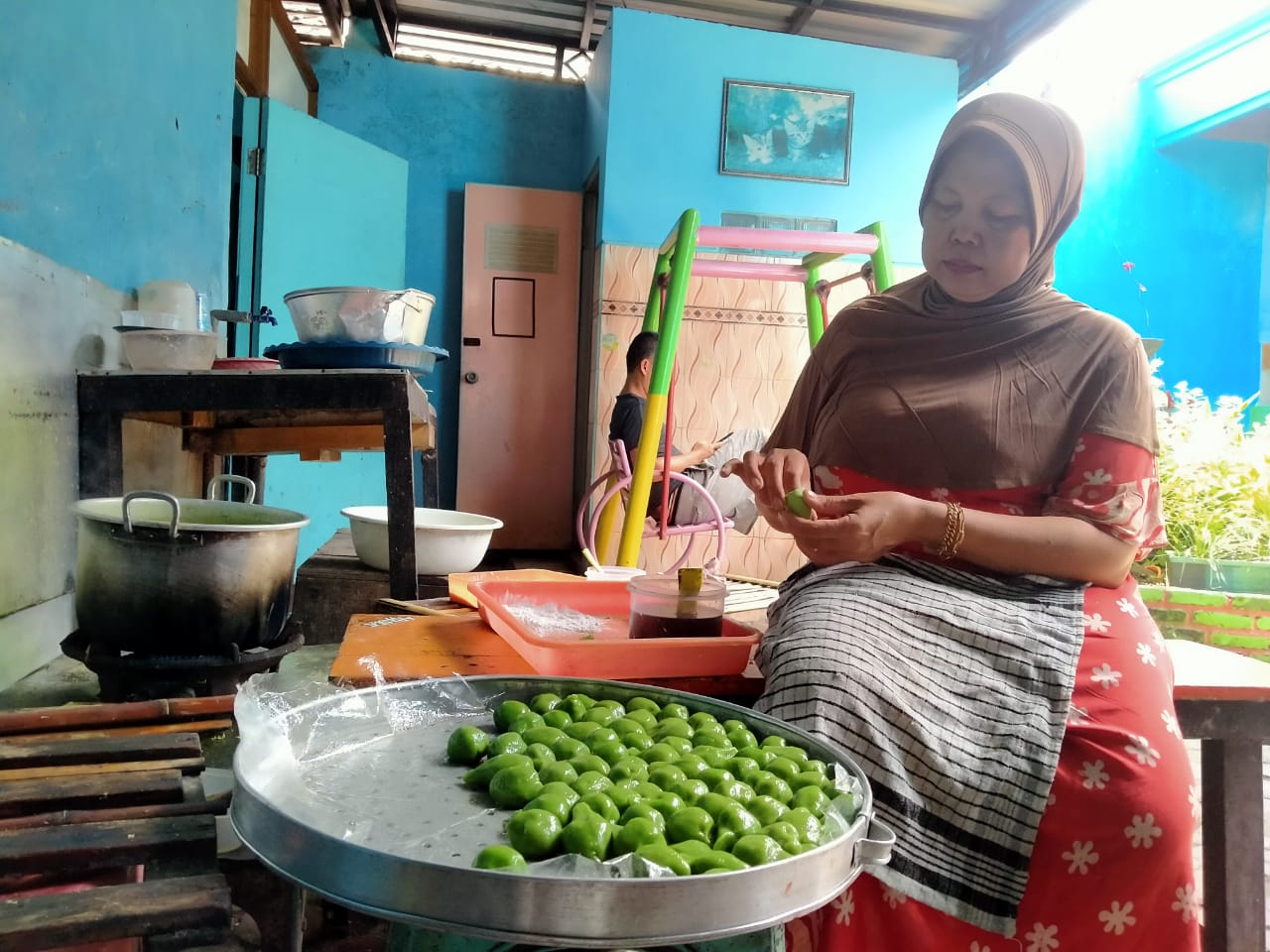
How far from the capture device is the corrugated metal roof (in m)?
5.00

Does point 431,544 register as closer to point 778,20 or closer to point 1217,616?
point 1217,616

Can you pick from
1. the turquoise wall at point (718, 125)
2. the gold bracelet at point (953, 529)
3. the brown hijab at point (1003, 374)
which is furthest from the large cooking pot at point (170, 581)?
the turquoise wall at point (718, 125)

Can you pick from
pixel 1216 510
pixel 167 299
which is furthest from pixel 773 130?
pixel 167 299

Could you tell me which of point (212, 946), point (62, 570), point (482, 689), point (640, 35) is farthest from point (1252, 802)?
point (640, 35)

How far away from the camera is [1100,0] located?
4.56 metres

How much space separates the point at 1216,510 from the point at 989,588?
3.04 metres

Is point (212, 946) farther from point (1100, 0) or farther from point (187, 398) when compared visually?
point (1100, 0)

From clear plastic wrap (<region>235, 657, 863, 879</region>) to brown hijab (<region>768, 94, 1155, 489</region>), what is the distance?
65 cm

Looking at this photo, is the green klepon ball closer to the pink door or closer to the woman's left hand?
the woman's left hand

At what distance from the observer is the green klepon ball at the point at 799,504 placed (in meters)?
1.22

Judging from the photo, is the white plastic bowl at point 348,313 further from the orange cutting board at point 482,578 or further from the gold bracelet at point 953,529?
the gold bracelet at point 953,529

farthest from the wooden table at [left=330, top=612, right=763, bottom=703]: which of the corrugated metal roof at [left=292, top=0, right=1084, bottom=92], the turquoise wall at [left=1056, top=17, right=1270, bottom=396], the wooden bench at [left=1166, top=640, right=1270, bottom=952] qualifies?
the turquoise wall at [left=1056, top=17, right=1270, bottom=396]

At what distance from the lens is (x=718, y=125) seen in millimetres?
4910

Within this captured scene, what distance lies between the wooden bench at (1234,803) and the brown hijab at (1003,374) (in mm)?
434
